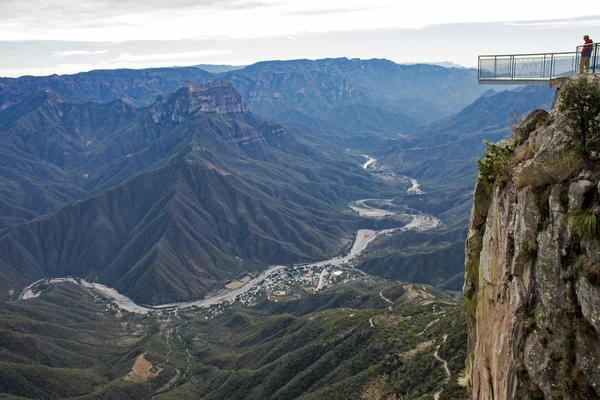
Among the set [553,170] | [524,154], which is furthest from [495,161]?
[553,170]

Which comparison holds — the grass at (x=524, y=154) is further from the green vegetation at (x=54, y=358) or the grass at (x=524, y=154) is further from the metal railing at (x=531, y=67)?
the green vegetation at (x=54, y=358)

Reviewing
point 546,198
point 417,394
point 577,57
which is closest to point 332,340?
point 417,394

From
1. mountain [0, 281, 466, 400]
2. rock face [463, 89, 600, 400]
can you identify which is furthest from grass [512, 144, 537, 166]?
mountain [0, 281, 466, 400]

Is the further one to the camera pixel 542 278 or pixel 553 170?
pixel 553 170

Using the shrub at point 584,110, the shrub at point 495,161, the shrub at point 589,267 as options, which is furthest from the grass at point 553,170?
the shrub at point 589,267

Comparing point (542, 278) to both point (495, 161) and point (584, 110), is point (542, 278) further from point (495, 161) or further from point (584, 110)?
point (495, 161)

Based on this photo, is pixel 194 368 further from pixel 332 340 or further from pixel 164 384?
pixel 332 340
